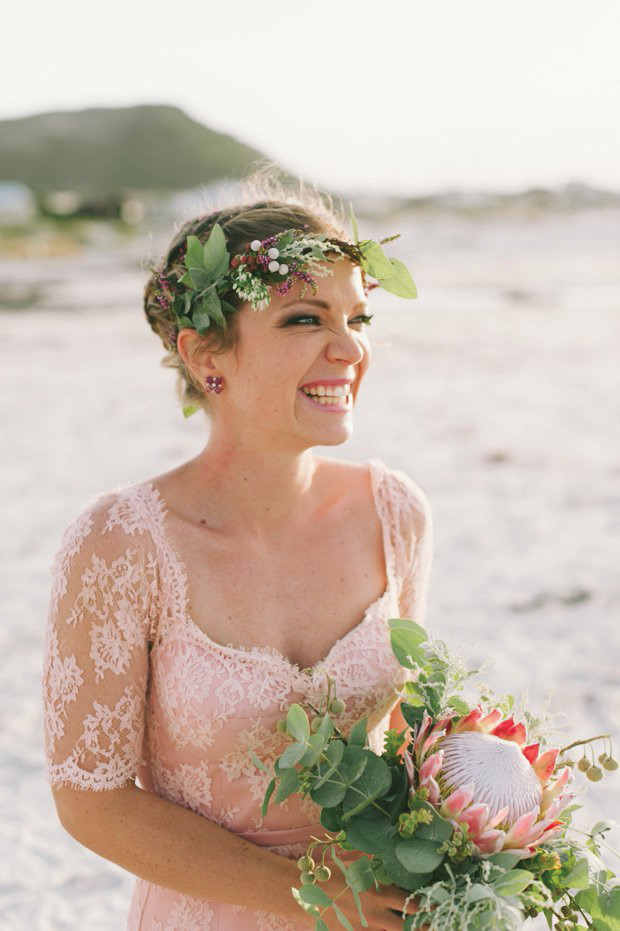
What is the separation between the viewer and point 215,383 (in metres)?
2.20

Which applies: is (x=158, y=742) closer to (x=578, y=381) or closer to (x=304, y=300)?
(x=304, y=300)

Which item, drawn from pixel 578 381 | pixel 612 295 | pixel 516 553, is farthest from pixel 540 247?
pixel 516 553

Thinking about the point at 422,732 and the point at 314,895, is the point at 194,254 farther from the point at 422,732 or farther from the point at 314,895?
the point at 314,895

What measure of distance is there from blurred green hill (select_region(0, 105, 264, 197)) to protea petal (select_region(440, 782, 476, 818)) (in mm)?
104932

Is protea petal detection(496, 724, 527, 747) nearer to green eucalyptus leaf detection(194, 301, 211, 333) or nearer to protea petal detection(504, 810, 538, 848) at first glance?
protea petal detection(504, 810, 538, 848)

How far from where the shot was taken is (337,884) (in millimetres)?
1854

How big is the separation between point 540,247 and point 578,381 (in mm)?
23004

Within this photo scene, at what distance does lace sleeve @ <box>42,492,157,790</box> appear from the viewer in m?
1.89

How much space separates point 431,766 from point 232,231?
4.21ft

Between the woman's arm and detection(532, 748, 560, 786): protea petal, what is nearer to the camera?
detection(532, 748, 560, 786): protea petal

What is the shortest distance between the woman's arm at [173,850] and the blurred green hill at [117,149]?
104497mm

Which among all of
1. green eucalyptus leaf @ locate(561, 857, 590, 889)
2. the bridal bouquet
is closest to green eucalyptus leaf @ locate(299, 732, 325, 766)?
the bridal bouquet

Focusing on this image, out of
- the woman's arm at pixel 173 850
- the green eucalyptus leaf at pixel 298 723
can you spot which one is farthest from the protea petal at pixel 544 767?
A: the woman's arm at pixel 173 850

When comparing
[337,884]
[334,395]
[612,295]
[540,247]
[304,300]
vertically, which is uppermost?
[304,300]
